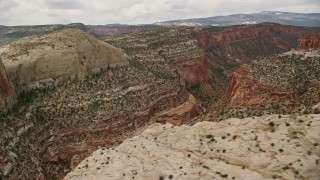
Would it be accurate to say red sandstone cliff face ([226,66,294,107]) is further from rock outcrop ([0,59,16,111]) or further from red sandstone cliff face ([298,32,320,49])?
red sandstone cliff face ([298,32,320,49])

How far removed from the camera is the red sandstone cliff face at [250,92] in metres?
69.2

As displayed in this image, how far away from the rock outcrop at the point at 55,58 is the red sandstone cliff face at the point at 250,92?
2398cm

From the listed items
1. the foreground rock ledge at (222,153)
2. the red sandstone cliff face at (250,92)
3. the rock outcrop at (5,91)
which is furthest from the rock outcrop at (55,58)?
the foreground rock ledge at (222,153)

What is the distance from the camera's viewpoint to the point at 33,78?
6688 centimetres

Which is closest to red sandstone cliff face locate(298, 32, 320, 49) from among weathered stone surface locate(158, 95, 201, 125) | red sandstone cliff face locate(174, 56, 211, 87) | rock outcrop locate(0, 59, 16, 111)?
red sandstone cliff face locate(174, 56, 211, 87)

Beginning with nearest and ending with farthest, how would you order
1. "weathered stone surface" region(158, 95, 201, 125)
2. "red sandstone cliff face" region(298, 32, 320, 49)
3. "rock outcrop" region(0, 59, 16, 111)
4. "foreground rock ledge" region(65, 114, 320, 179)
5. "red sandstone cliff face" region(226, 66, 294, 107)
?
"foreground rock ledge" region(65, 114, 320, 179), "rock outcrop" region(0, 59, 16, 111), "red sandstone cliff face" region(226, 66, 294, 107), "weathered stone surface" region(158, 95, 201, 125), "red sandstone cliff face" region(298, 32, 320, 49)

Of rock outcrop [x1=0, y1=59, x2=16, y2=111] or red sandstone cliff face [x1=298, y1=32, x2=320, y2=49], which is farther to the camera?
red sandstone cliff face [x1=298, y1=32, x2=320, y2=49]

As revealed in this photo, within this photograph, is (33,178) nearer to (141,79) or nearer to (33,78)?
(33,78)

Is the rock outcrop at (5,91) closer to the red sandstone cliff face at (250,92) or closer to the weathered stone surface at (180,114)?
the weathered stone surface at (180,114)

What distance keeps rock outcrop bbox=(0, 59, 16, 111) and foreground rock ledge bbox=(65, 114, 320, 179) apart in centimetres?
2015

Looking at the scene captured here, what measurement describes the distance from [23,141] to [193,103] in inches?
1556

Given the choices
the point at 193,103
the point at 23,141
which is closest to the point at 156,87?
the point at 193,103

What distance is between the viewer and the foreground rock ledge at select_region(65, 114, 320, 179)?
3438cm

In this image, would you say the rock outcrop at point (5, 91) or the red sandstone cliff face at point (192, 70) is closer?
the rock outcrop at point (5, 91)
